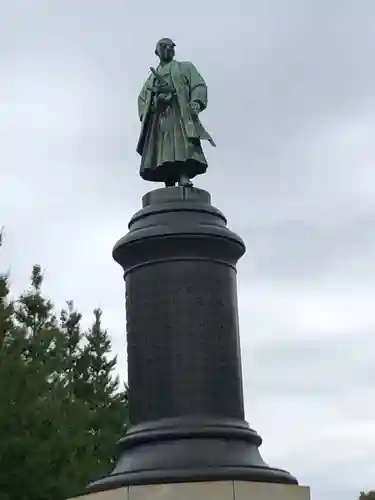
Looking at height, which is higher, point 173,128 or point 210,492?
point 173,128

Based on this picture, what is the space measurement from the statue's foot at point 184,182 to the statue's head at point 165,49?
4.74ft

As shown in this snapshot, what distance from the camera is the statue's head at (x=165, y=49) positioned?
38.3 ft

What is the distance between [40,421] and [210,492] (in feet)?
33.7

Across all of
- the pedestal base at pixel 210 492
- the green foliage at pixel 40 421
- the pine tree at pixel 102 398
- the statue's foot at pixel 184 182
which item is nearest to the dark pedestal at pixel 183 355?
the pedestal base at pixel 210 492

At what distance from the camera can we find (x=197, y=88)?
37.7 ft

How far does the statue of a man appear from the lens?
11242mm

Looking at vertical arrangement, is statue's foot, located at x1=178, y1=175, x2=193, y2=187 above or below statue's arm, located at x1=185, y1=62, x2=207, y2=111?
below

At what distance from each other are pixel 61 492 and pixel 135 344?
31.6 feet

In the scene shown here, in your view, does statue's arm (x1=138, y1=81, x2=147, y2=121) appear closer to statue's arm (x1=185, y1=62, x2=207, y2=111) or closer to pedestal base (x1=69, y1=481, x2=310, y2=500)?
statue's arm (x1=185, y1=62, x2=207, y2=111)

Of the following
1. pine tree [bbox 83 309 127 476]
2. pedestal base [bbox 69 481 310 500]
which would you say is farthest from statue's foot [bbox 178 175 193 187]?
pine tree [bbox 83 309 127 476]

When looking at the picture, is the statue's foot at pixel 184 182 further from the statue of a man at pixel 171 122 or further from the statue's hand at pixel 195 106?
the statue's hand at pixel 195 106

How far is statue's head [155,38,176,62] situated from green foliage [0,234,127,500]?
8.85 m

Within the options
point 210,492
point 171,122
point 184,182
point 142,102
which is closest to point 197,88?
point 171,122

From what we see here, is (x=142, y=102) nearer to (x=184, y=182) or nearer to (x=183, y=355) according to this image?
(x=184, y=182)
